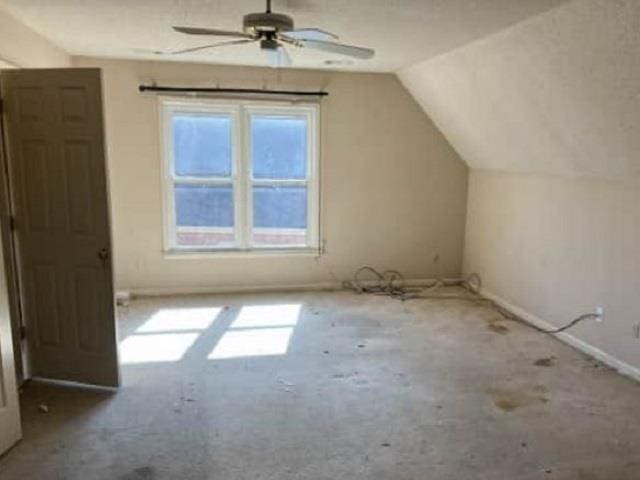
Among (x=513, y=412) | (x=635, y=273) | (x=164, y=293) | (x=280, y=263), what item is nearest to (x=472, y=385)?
(x=513, y=412)

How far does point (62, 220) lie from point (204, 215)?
7.74 ft

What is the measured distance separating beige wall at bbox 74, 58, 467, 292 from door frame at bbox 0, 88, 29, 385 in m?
2.05

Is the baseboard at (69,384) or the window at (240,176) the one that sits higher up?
the window at (240,176)

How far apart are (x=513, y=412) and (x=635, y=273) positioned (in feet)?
4.64

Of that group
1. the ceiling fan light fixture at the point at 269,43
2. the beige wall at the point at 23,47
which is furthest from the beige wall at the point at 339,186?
the ceiling fan light fixture at the point at 269,43

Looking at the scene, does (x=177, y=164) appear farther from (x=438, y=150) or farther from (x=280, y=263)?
(x=438, y=150)

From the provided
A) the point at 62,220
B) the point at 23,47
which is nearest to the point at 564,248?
the point at 62,220

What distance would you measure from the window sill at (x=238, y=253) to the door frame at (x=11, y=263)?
218 centimetres

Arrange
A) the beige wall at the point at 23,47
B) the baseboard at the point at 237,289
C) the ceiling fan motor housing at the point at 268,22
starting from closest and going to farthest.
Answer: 1. the ceiling fan motor housing at the point at 268,22
2. the beige wall at the point at 23,47
3. the baseboard at the point at 237,289

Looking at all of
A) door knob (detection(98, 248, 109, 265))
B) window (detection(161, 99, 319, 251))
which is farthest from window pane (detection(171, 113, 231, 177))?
door knob (detection(98, 248, 109, 265))

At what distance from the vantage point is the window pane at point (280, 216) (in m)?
5.69

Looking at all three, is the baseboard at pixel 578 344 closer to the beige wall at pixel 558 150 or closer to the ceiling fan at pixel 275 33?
the beige wall at pixel 558 150

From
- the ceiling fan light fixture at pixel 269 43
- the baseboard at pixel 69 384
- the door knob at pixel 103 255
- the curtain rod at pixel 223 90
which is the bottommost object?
the baseboard at pixel 69 384

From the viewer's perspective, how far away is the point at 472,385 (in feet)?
11.5
